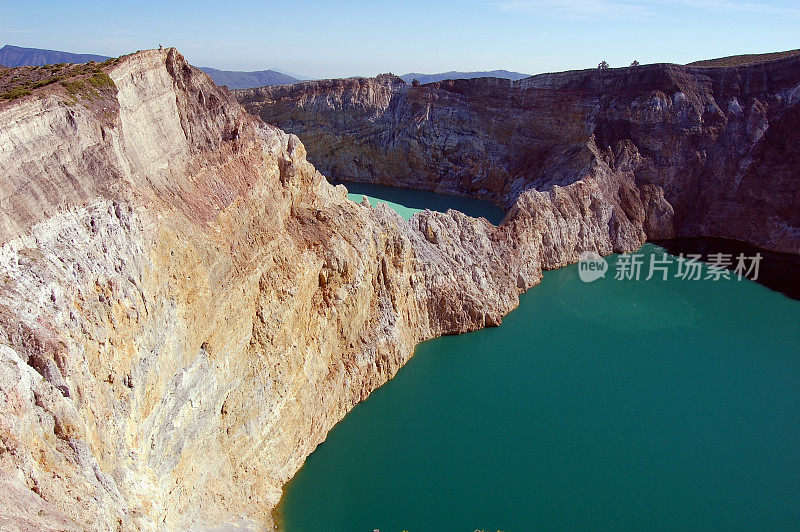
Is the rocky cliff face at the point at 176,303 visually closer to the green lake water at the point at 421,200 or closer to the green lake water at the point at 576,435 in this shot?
the green lake water at the point at 576,435

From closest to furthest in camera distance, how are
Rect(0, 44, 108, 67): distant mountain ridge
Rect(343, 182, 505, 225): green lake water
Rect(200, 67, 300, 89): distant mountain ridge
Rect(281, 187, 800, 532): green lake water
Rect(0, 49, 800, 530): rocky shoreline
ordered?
Rect(0, 49, 800, 530): rocky shoreline < Rect(281, 187, 800, 532): green lake water < Rect(343, 182, 505, 225): green lake water < Rect(0, 44, 108, 67): distant mountain ridge < Rect(200, 67, 300, 89): distant mountain ridge

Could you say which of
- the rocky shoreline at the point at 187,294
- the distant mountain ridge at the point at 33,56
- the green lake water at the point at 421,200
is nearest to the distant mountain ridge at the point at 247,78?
the distant mountain ridge at the point at 33,56

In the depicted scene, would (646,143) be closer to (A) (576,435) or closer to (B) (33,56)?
(A) (576,435)

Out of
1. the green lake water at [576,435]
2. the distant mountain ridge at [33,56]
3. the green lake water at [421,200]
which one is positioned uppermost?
the distant mountain ridge at [33,56]

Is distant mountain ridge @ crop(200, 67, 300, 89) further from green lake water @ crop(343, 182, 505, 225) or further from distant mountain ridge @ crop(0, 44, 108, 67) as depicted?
green lake water @ crop(343, 182, 505, 225)

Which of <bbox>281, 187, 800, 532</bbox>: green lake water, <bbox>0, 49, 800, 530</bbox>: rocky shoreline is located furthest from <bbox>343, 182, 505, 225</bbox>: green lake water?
<bbox>281, 187, 800, 532</bbox>: green lake water
